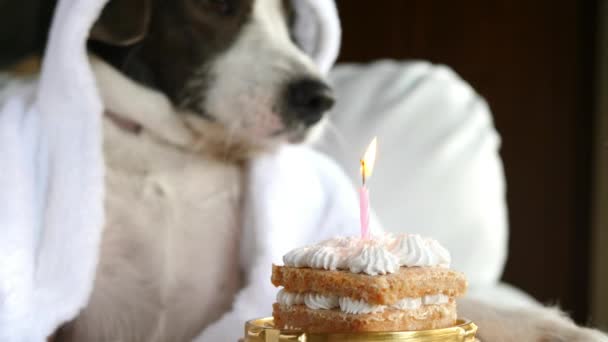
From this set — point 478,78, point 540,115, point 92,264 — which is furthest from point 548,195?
point 92,264

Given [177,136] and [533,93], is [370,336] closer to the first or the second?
[177,136]

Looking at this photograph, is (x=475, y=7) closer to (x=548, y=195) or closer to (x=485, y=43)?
(x=485, y=43)

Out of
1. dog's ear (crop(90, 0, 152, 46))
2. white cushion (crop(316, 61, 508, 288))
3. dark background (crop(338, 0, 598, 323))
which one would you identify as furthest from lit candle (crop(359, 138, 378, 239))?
dark background (crop(338, 0, 598, 323))

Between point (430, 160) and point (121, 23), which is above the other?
point (121, 23)

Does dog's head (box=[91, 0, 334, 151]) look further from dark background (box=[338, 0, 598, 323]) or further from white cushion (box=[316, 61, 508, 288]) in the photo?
dark background (box=[338, 0, 598, 323])

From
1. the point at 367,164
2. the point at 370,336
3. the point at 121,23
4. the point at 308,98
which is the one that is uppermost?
the point at 121,23

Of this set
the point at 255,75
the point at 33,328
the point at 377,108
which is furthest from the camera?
the point at 377,108

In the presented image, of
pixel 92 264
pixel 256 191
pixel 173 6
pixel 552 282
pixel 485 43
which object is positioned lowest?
pixel 552 282

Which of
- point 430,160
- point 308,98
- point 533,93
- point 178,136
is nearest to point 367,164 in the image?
point 308,98
